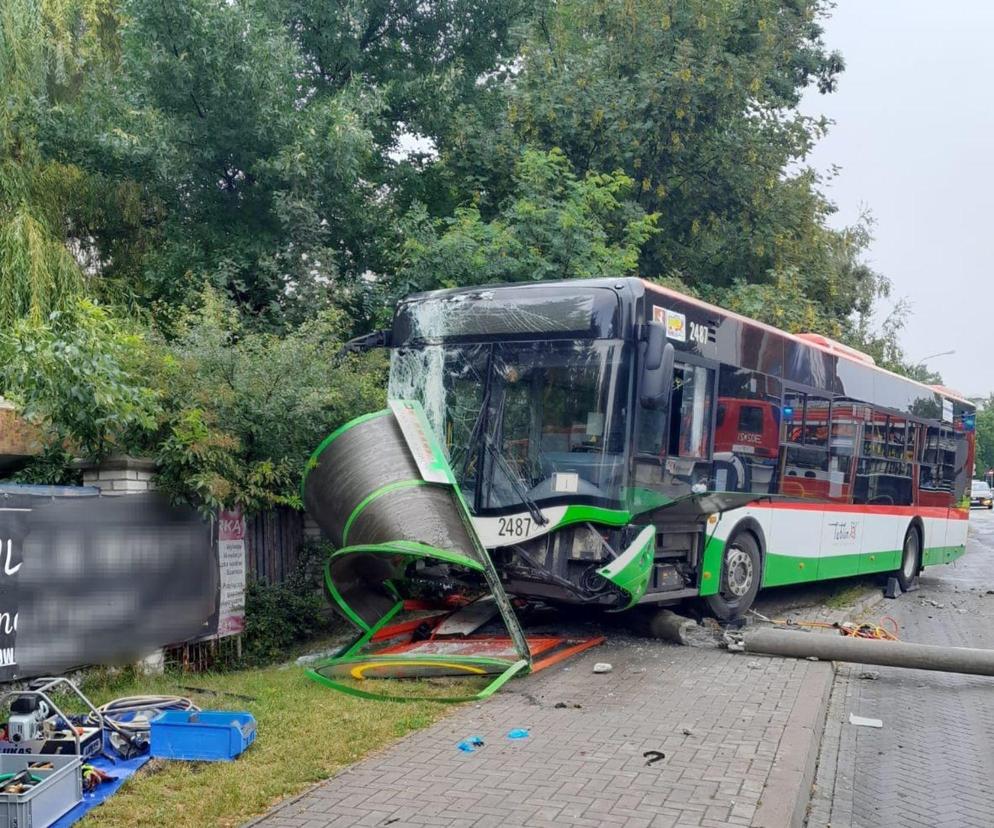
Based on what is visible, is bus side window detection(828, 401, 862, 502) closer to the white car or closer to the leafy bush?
the leafy bush

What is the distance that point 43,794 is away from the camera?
4883 mm

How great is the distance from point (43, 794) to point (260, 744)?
193 centimetres

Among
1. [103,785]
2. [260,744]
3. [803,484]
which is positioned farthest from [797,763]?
[803,484]

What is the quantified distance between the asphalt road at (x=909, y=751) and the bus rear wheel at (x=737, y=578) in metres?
1.66

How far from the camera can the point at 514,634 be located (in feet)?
29.5

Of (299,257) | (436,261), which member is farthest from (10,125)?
(436,261)

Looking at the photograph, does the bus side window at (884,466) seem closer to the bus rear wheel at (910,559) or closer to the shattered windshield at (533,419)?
the bus rear wheel at (910,559)

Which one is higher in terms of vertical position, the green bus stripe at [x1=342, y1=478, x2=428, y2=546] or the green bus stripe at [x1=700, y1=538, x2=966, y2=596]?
the green bus stripe at [x1=342, y1=478, x2=428, y2=546]

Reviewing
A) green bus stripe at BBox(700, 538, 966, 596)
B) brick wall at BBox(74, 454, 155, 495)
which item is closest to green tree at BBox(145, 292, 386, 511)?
brick wall at BBox(74, 454, 155, 495)

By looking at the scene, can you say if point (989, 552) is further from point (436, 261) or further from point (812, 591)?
point (436, 261)

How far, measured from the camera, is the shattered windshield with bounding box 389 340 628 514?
31.5ft

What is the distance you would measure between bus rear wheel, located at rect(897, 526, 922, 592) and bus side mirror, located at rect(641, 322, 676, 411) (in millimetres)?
9342

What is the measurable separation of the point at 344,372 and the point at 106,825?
22.4 feet

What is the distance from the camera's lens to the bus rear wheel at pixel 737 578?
11648mm
